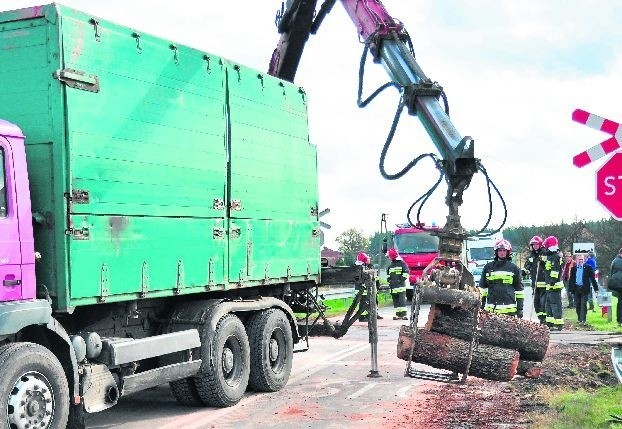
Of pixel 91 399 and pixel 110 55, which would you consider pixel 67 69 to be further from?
pixel 91 399

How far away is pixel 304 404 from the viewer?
9.16 meters

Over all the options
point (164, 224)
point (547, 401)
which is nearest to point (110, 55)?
point (164, 224)

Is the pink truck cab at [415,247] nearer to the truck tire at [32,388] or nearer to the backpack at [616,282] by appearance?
the backpack at [616,282]

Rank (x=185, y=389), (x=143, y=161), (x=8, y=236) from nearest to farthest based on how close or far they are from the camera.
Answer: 1. (x=8, y=236)
2. (x=143, y=161)
3. (x=185, y=389)

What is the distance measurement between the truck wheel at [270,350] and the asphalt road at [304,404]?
6.1 inches

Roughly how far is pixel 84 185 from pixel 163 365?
2.21m

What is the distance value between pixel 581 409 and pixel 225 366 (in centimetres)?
383

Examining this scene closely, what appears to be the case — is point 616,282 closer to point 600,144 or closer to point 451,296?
point 451,296

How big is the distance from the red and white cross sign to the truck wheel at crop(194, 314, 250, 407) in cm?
415

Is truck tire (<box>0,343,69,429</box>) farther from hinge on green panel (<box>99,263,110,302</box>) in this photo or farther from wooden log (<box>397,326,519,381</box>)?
wooden log (<box>397,326,519,381</box>)

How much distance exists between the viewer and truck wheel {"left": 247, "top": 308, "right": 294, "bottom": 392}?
9898 mm

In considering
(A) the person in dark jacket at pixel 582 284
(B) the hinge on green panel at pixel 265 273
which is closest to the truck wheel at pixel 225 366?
(B) the hinge on green panel at pixel 265 273

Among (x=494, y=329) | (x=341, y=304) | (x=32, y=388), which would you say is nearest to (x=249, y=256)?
(x=494, y=329)

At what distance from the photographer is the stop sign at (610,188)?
7906mm
